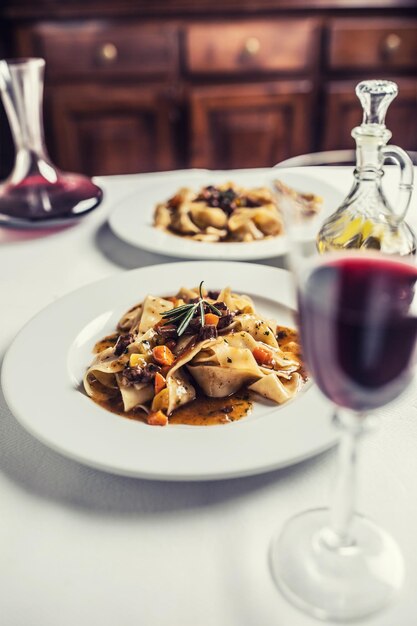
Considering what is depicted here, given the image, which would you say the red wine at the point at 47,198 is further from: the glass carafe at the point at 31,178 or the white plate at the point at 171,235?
the white plate at the point at 171,235

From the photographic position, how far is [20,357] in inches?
51.0

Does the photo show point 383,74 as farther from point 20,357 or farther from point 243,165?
point 20,357

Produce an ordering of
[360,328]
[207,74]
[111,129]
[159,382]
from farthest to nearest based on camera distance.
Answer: [111,129] < [207,74] < [159,382] < [360,328]

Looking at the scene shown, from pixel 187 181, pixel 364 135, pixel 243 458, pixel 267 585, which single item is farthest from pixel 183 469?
pixel 187 181

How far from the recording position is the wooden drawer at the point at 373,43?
13.6 feet

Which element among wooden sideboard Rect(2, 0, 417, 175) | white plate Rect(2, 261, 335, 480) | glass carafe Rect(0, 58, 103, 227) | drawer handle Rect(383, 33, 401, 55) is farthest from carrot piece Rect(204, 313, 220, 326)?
drawer handle Rect(383, 33, 401, 55)

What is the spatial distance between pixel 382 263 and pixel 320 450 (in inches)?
14.4

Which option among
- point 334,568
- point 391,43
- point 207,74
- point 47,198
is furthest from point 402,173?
point 391,43

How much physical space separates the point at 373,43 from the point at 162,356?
12.3 feet

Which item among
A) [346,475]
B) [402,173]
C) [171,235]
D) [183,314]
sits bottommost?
[171,235]

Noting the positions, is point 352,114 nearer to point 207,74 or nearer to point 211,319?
point 207,74

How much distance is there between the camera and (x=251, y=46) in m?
4.14

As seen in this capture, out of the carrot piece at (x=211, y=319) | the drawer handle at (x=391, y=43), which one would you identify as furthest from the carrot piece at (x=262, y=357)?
the drawer handle at (x=391, y=43)

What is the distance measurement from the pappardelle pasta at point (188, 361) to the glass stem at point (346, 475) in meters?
0.36
